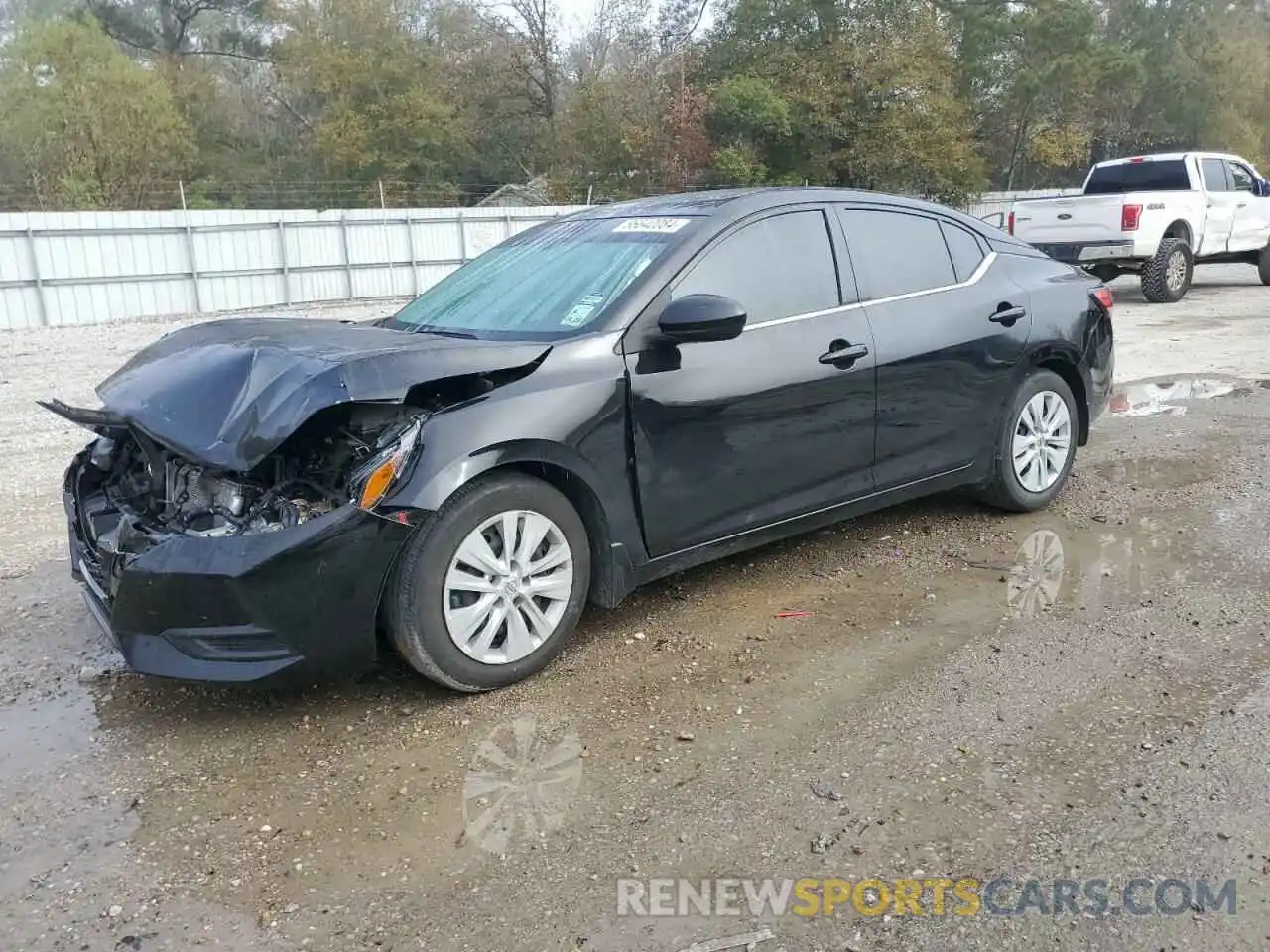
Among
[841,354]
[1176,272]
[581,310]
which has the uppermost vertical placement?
[581,310]

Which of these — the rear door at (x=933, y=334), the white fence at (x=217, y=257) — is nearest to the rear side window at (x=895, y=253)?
the rear door at (x=933, y=334)

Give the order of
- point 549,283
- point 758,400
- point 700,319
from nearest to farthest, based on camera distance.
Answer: point 700,319
point 758,400
point 549,283

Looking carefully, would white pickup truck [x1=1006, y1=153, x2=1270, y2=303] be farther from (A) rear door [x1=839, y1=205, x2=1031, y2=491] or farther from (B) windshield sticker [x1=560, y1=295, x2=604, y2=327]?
(B) windshield sticker [x1=560, y1=295, x2=604, y2=327]

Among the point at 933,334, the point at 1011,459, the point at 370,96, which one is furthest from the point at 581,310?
the point at 370,96

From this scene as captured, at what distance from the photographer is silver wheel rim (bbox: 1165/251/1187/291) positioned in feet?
46.6

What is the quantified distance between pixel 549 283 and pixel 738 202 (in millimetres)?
835

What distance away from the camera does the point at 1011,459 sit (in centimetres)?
505

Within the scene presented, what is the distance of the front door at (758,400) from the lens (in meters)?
3.76

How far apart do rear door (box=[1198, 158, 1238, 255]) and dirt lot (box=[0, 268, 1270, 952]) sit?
466 inches

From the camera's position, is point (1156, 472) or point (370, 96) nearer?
point (1156, 472)

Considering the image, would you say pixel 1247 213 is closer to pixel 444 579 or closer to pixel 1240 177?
pixel 1240 177

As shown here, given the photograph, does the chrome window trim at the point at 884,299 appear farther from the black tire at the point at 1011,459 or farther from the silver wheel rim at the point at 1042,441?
the silver wheel rim at the point at 1042,441

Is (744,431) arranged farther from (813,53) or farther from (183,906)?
(813,53)

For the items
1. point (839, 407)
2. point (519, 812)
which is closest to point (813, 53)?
point (839, 407)
